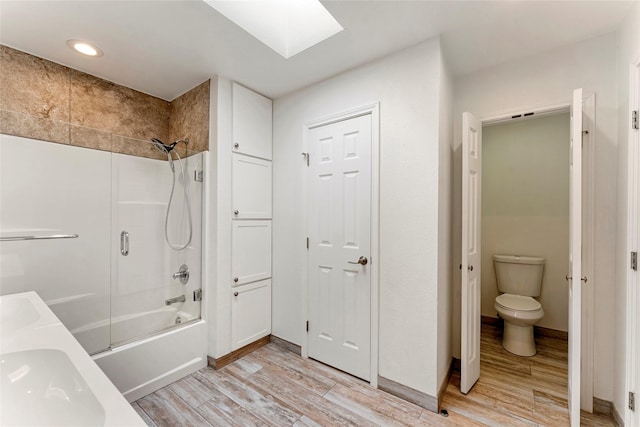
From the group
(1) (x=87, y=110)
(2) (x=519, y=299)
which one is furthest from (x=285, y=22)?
(2) (x=519, y=299)

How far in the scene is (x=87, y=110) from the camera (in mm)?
2285

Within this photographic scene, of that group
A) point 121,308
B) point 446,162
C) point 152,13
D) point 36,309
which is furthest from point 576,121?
point 121,308

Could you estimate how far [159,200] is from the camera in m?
2.38

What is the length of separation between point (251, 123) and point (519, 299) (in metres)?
3.06

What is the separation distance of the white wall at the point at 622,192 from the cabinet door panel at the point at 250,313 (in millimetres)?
2490

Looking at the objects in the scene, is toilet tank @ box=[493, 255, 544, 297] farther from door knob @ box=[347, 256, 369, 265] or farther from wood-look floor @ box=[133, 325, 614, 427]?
door knob @ box=[347, 256, 369, 265]

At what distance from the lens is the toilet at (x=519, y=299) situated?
2361mm

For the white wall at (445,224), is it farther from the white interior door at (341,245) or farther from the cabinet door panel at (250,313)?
the cabinet door panel at (250,313)

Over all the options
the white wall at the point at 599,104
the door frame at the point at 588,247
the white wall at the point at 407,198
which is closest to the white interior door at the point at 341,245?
the white wall at the point at 407,198

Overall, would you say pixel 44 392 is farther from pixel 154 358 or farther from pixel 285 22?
pixel 285 22

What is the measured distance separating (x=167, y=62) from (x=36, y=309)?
1.83 metres

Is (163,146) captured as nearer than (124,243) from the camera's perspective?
No

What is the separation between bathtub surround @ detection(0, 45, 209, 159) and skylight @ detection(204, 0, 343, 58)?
2.63ft

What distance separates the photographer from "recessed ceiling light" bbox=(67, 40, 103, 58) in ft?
6.08
